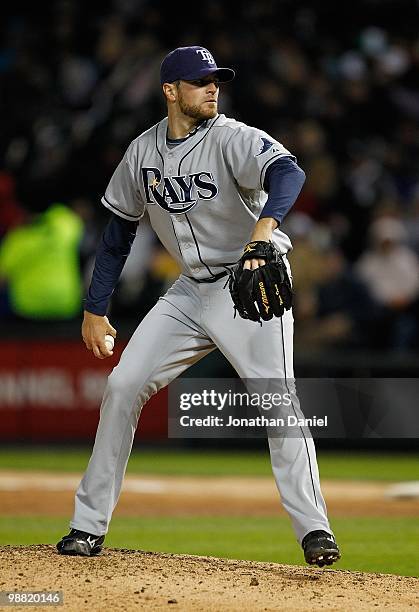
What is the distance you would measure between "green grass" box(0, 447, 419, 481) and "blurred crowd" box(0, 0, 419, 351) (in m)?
1.05

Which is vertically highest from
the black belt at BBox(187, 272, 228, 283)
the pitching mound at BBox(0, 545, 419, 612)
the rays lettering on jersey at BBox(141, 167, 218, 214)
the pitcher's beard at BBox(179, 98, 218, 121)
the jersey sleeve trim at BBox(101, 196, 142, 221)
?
the pitcher's beard at BBox(179, 98, 218, 121)

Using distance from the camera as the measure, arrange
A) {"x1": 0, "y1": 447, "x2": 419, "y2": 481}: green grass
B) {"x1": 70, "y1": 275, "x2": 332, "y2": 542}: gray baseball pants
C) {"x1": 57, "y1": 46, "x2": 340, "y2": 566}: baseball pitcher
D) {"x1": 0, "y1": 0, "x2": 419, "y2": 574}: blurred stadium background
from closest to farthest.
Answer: {"x1": 57, "y1": 46, "x2": 340, "y2": 566}: baseball pitcher → {"x1": 70, "y1": 275, "x2": 332, "y2": 542}: gray baseball pants → {"x1": 0, "y1": 447, "x2": 419, "y2": 481}: green grass → {"x1": 0, "y1": 0, "x2": 419, "y2": 574}: blurred stadium background

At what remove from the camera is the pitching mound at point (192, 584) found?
14.3 feet

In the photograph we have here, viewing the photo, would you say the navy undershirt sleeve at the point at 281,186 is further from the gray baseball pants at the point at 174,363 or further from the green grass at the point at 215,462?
the green grass at the point at 215,462

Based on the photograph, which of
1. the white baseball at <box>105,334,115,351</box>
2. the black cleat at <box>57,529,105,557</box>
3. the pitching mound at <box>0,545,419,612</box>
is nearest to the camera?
the pitching mound at <box>0,545,419,612</box>

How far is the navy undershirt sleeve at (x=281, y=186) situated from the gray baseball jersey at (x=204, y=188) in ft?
0.32

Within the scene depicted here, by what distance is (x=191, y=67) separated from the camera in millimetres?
5004

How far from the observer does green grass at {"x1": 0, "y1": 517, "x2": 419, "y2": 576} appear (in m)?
6.12

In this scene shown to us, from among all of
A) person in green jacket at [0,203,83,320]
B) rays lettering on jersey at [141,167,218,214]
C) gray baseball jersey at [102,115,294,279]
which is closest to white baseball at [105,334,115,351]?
gray baseball jersey at [102,115,294,279]

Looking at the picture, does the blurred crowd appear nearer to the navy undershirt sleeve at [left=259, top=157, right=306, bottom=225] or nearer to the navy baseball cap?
the navy baseball cap

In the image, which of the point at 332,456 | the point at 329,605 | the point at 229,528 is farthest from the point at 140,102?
the point at 329,605

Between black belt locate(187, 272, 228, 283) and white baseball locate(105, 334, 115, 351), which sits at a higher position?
black belt locate(187, 272, 228, 283)

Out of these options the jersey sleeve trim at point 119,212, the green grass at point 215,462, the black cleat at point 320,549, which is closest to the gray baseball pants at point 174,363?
the black cleat at point 320,549

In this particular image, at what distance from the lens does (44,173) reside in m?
13.1
